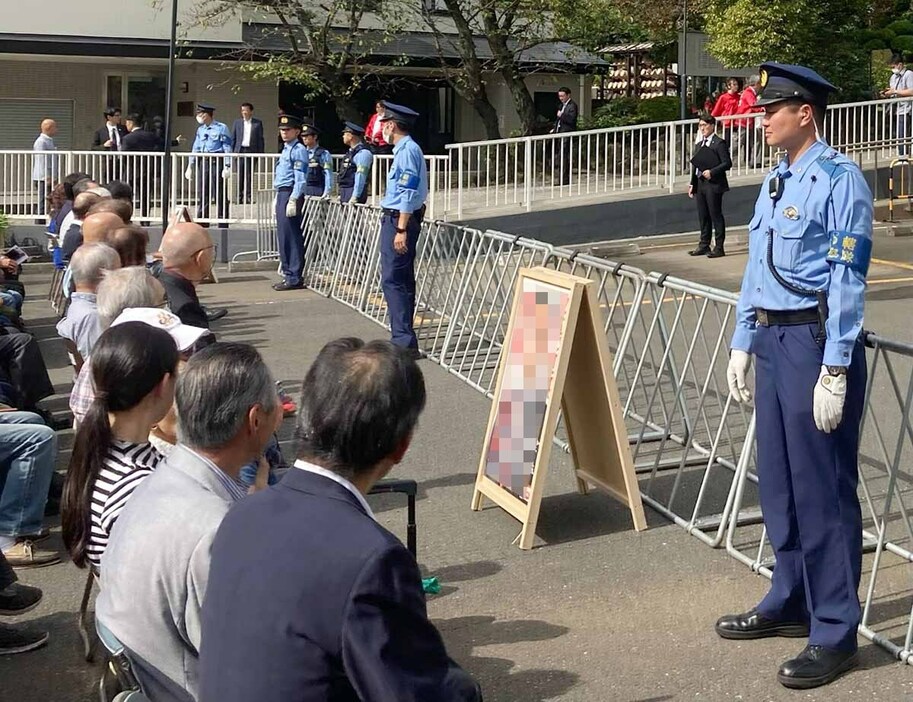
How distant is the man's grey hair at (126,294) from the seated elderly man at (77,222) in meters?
4.05

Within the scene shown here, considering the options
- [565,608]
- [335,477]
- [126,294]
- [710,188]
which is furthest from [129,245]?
[710,188]

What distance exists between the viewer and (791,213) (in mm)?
4582

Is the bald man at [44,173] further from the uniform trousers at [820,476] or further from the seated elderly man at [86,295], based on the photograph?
the uniform trousers at [820,476]

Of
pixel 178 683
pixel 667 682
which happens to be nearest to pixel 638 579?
pixel 667 682

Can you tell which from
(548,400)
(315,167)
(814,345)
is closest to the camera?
(814,345)

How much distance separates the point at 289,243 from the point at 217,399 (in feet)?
38.9

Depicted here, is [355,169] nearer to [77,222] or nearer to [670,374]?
[77,222]

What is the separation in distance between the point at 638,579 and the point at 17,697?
8.40 feet

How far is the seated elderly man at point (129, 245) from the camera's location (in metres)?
7.13

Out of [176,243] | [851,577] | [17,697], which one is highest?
[176,243]

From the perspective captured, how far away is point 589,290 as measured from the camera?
19.7 ft

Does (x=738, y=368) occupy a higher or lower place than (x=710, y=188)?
lower

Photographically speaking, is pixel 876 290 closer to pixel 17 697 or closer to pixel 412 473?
pixel 412 473

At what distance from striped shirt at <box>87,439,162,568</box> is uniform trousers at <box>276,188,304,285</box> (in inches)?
427
